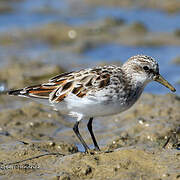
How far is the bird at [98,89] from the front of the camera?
6.70 m

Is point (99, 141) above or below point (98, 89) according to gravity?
below

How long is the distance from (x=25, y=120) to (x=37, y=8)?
1069cm

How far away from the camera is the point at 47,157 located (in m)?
6.65

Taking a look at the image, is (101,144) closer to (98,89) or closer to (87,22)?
(98,89)

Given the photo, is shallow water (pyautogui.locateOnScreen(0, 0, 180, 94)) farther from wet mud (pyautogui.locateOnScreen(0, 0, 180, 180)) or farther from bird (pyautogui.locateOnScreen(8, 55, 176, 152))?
bird (pyautogui.locateOnScreen(8, 55, 176, 152))

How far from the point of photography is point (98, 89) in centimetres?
673

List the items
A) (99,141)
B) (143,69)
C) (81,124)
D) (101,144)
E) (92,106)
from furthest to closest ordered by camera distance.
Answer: (81,124)
(99,141)
(101,144)
(143,69)
(92,106)

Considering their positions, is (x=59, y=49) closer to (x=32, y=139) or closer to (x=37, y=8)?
(x=37, y=8)

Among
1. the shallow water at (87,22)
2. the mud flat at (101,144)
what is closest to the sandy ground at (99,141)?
the mud flat at (101,144)

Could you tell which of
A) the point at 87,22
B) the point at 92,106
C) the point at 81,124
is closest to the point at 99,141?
the point at 81,124

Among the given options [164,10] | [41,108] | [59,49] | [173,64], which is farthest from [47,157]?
[164,10]

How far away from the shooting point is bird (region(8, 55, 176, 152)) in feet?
22.0

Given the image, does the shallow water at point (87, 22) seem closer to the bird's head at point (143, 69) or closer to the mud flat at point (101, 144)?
the mud flat at point (101, 144)

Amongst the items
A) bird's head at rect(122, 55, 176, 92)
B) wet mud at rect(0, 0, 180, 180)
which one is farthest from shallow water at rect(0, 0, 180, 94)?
bird's head at rect(122, 55, 176, 92)
